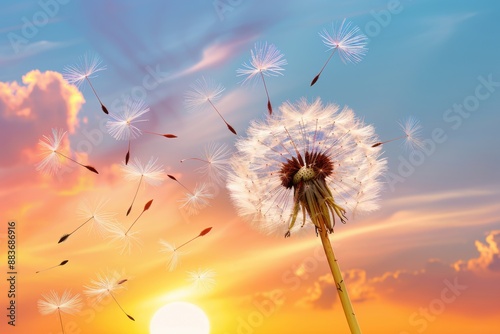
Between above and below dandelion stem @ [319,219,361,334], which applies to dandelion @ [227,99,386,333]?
above

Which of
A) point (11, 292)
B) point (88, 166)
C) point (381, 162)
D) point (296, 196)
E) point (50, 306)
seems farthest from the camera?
point (11, 292)

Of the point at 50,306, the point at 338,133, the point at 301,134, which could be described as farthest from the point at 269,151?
the point at 50,306

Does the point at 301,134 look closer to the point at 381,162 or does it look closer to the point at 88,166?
the point at 381,162

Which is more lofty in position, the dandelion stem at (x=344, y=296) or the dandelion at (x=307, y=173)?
the dandelion at (x=307, y=173)

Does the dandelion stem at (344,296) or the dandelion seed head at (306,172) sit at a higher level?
the dandelion seed head at (306,172)

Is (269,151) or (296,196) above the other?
(269,151)

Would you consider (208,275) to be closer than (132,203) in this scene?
No

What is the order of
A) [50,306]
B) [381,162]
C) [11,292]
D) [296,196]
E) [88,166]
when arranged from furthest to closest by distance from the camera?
[11,292] < [381,162] < [296,196] < [50,306] < [88,166]

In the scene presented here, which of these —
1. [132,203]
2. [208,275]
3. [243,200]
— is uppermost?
[243,200]

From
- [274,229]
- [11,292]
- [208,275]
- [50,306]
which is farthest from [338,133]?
[11,292]

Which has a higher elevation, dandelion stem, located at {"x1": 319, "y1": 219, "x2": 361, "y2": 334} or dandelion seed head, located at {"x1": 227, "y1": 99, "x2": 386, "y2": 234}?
dandelion seed head, located at {"x1": 227, "y1": 99, "x2": 386, "y2": 234}
